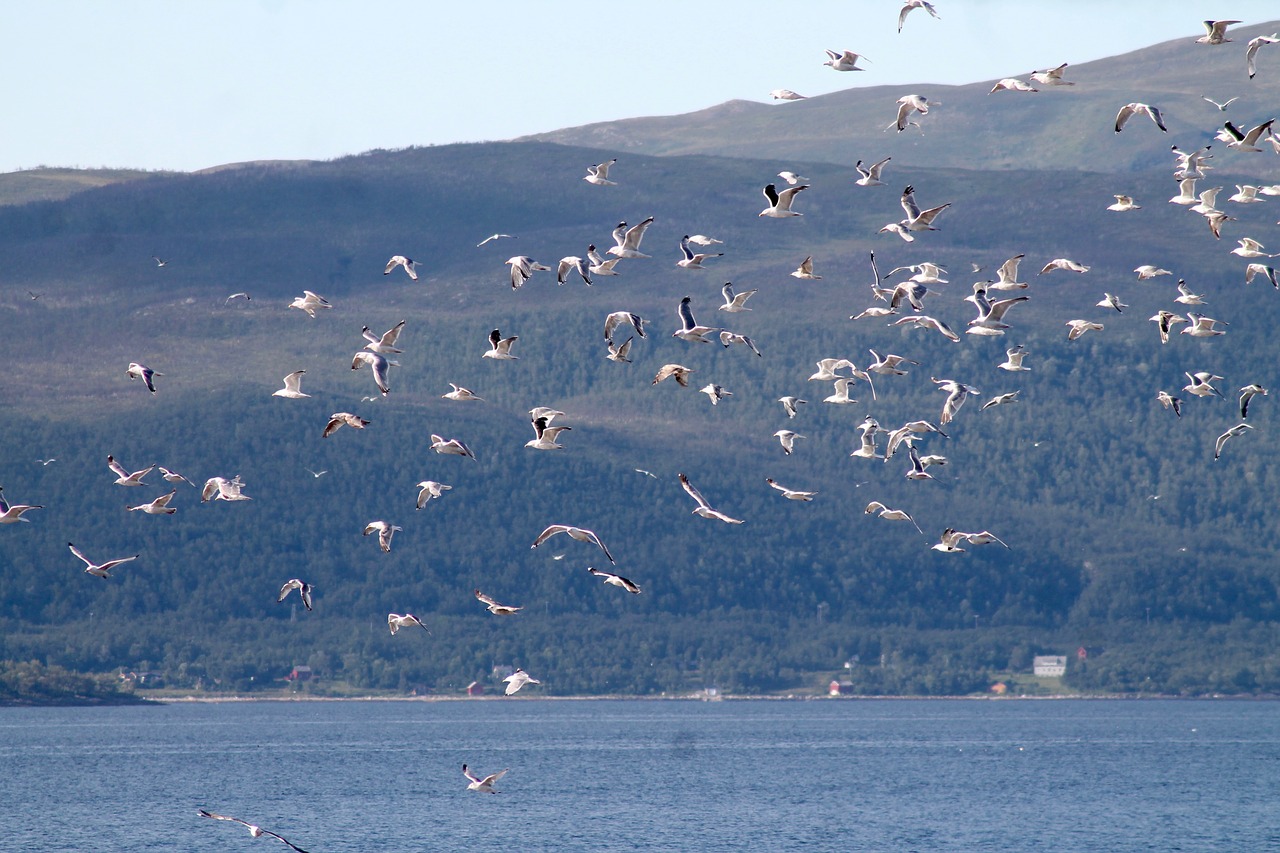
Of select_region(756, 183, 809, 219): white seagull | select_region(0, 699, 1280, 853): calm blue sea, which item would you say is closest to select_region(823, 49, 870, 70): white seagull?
select_region(756, 183, 809, 219): white seagull

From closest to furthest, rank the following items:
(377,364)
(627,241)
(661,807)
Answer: (377,364)
(627,241)
(661,807)

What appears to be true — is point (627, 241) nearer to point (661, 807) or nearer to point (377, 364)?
point (377, 364)

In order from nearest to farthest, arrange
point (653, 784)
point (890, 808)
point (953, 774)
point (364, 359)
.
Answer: point (364, 359) < point (890, 808) < point (653, 784) < point (953, 774)

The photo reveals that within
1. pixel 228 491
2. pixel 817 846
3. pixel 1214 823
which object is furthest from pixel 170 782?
pixel 228 491

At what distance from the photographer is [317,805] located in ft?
489

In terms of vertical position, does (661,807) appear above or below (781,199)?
below

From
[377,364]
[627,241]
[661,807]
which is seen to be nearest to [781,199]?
[627,241]

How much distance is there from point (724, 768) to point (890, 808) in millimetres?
48908

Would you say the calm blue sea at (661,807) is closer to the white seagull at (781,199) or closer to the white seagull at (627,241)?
the white seagull at (627,241)

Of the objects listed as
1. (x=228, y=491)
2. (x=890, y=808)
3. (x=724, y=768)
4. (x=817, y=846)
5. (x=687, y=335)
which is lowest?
(x=724, y=768)

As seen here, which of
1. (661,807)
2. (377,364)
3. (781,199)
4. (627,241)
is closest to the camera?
(377,364)

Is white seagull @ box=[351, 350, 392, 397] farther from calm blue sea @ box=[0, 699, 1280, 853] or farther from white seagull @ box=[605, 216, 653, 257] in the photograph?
calm blue sea @ box=[0, 699, 1280, 853]

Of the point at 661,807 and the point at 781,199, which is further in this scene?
the point at 661,807

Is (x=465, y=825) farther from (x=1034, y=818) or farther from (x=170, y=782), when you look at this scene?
(x=170, y=782)
